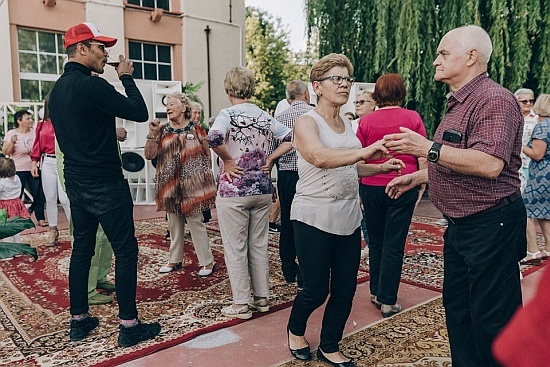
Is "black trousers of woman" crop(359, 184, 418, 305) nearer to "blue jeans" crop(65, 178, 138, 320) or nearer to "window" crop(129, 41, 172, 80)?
"blue jeans" crop(65, 178, 138, 320)

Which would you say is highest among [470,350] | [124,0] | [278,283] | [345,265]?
[124,0]

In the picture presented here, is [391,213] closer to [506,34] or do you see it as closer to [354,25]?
[506,34]

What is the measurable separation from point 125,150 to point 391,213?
7.85 meters

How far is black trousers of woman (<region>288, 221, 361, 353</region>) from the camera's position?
2820 mm

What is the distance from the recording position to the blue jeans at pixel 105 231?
3236 millimetres

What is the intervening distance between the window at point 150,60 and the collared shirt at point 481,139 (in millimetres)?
11906

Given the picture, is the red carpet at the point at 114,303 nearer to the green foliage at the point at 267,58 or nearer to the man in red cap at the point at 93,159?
the man in red cap at the point at 93,159

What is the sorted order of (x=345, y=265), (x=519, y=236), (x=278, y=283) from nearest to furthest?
(x=519, y=236) → (x=345, y=265) → (x=278, y=283)

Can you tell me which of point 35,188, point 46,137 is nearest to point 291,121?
point 46,137

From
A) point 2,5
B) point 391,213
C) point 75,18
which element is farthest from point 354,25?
point 391,213

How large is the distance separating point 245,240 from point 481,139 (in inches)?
83.0

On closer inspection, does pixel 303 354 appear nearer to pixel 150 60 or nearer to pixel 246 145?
pixel 246 145

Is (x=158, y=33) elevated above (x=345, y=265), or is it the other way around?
(x=158, y=33)

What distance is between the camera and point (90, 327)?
3.52 metres
